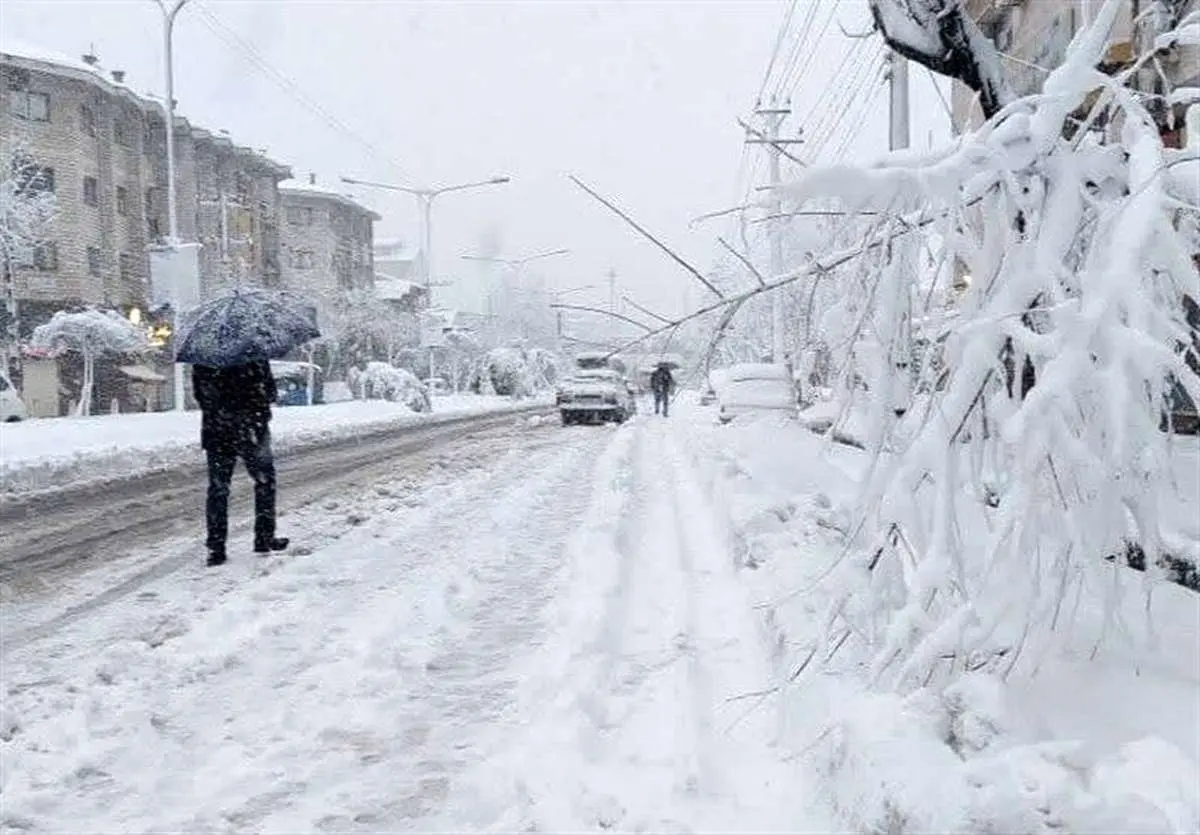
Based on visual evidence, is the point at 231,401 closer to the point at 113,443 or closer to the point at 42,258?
the point at 113,443

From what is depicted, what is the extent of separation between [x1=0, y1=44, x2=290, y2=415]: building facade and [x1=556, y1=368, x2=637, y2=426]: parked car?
17.4 meters

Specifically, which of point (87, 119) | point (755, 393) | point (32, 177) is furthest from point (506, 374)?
point (755, 393)

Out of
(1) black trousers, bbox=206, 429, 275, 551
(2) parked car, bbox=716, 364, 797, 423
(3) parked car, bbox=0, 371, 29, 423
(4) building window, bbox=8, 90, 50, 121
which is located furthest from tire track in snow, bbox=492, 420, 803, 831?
(4) building window, bbox=8, 90, 50, 121

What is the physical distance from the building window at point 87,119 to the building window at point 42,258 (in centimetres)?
494

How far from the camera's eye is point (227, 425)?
7461 millimetres

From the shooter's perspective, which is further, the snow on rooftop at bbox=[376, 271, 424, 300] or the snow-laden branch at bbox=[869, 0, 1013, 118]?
the snow on rooftop at bbox=[376, 271, 424, 300]

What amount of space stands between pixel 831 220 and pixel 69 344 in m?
33.4

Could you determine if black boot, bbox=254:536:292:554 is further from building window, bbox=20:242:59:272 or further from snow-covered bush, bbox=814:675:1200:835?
building window, bbox=20:242:59:272

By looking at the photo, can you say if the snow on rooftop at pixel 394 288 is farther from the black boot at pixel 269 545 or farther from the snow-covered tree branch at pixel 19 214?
the black boot at pixel 269 545

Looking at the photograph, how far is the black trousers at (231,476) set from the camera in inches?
296

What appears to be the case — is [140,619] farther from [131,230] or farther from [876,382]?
[131,230]

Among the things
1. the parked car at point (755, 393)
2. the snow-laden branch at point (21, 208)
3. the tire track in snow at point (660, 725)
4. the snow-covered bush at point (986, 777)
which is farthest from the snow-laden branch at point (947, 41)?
the snow-laden branch at point (21, 208)

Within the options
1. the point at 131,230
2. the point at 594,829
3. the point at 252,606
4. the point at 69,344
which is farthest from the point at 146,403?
the point at 594,829

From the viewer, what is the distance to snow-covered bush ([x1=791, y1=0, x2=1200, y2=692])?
2.70 meters
